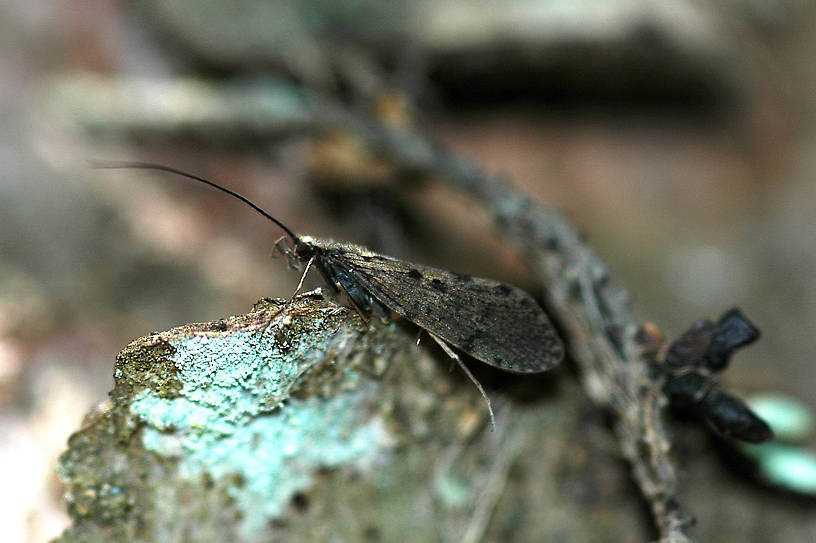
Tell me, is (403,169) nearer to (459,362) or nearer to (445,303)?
(445,303)

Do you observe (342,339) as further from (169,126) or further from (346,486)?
(169,126)

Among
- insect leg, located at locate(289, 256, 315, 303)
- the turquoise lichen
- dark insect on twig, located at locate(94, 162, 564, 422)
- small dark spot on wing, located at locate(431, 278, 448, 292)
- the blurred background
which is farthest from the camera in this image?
the blurred background

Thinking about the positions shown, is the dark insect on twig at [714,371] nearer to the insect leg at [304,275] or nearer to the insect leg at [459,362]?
the insect leg at [459,362]

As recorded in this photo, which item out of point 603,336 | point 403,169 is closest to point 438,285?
point 603,336

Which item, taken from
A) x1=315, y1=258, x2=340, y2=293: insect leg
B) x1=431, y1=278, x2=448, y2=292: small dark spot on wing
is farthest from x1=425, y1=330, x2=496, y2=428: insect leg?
x1=315, y1=258, x2=340, y2=293: insect leg

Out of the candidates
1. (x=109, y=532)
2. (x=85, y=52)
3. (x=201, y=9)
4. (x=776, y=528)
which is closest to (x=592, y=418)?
(x=776, y=528)

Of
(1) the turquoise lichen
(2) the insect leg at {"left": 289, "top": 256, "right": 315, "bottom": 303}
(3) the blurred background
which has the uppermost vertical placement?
(3) the blurred background

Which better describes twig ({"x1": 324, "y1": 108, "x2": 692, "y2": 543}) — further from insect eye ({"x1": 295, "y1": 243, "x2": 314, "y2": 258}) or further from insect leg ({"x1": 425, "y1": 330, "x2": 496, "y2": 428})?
insect eye ({"x1": 295, "y1": 243, "x2": 314, "y2": 258})
